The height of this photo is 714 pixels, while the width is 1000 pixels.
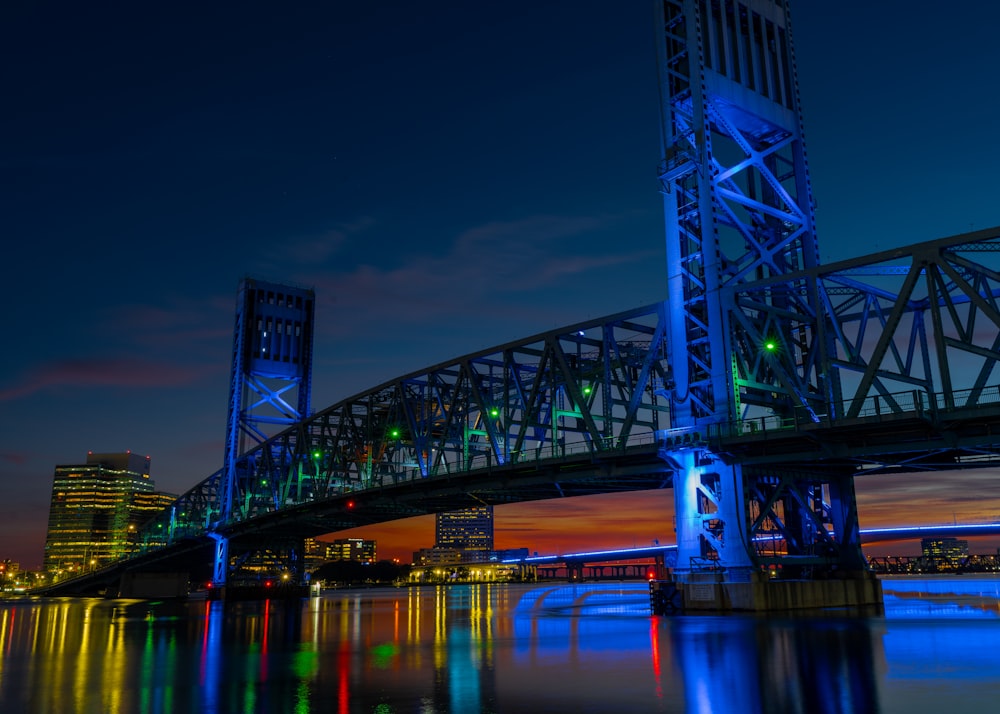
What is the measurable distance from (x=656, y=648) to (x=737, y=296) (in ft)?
92.2

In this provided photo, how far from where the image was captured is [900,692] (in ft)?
55.3

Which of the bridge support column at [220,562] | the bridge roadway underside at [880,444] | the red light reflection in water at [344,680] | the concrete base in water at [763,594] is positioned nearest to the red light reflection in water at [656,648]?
the concrete base in water at [763,594]

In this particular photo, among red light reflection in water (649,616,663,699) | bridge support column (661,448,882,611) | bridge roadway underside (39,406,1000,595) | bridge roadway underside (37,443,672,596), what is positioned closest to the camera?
red light reflection in water (649,616,663,699)

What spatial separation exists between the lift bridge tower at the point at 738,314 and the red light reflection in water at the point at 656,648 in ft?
21.8

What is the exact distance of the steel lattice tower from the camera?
159ft

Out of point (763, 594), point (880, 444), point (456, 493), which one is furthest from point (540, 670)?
point (456, 493)

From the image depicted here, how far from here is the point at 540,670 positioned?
22.4 m

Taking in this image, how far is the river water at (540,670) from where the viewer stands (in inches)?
655

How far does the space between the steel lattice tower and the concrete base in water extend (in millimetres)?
733

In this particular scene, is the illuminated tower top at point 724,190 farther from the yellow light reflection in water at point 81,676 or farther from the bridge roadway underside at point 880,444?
the yellow light reflection in water at point 81,676

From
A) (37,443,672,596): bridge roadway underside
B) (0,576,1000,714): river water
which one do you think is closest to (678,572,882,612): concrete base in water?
(0,576,1000,714): river water

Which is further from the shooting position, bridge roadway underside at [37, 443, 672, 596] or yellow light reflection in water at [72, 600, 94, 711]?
bridge roadway underside at [37, 443, 672, 596]

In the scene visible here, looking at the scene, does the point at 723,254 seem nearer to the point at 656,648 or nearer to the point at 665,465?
the point at 665,465

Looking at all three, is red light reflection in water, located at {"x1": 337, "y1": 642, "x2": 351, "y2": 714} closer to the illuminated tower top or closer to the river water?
the river water
